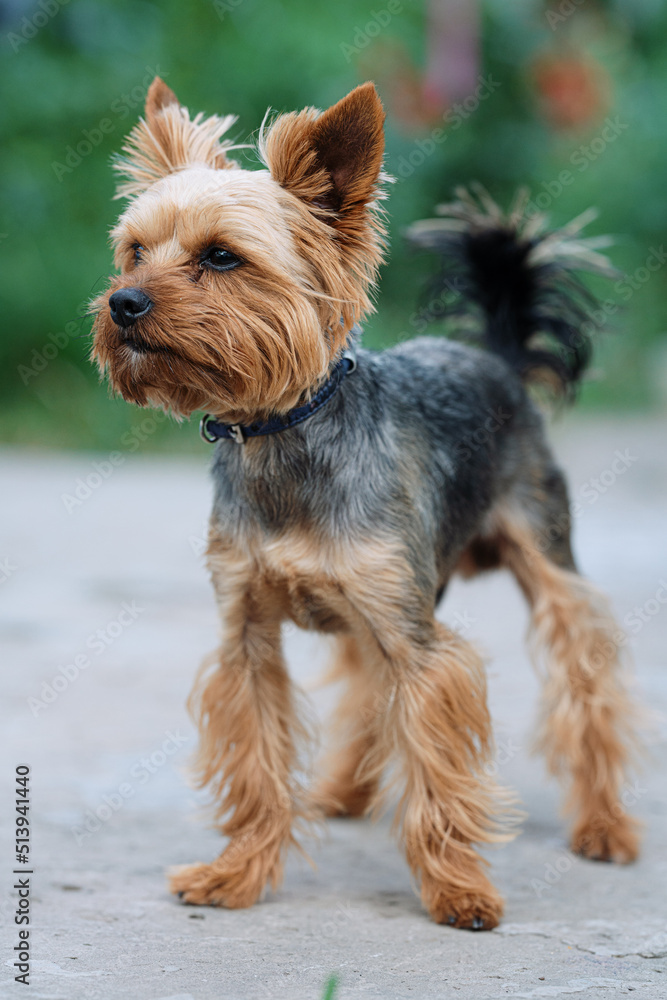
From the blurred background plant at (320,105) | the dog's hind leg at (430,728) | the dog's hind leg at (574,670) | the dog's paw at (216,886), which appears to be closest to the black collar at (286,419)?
the dog's hind leg at (430,728)

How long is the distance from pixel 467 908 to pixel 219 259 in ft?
7.27

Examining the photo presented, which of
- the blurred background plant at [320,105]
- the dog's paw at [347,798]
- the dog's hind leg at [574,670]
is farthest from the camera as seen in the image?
the blurred background plant at [320,105]

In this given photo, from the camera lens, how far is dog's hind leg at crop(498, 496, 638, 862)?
4.68 meters

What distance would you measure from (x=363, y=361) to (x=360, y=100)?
93 cm

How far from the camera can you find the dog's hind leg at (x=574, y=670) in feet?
15.4

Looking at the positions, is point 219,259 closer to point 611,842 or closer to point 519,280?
point 519,280

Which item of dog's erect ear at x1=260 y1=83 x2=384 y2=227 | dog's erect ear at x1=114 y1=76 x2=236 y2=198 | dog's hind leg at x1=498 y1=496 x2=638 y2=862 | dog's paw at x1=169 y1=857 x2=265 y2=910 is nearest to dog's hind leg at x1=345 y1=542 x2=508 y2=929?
dog's paw at x1=169 y1=857 x2=265 y2=910

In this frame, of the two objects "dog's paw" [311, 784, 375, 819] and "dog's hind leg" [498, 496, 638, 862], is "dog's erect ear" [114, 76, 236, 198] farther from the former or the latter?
"dog's paw" [311, 784, 375, 819]

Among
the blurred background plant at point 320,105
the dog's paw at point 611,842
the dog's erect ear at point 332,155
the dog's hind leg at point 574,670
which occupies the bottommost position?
the dog's paw at point 611,842

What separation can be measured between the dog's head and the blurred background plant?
862 centimetres

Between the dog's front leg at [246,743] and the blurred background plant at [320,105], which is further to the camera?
the blurred background plant at [320,105]

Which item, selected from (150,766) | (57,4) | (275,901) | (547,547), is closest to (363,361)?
(547,547)

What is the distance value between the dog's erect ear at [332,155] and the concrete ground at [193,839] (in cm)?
172

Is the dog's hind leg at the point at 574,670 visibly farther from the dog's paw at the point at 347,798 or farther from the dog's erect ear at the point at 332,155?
the dog's erect ear at the point at 332,155
